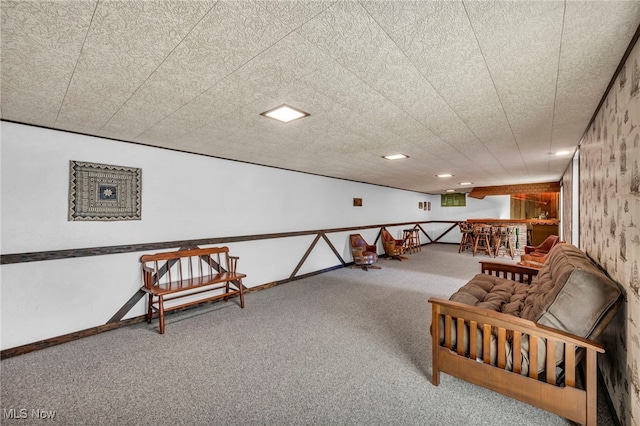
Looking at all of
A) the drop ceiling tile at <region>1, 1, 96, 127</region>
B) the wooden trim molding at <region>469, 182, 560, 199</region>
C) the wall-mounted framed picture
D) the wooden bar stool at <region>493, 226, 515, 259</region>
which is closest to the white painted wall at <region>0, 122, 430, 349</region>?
the drop ceiling tile at <region>1, 1, 96, 127</region>

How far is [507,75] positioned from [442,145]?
1.80m

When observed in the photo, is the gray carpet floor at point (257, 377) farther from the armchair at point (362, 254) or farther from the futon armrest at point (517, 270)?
the armchair at point (362, 254)

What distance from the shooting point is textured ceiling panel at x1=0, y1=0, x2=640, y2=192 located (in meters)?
1.21

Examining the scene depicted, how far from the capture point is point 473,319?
1.90 metres

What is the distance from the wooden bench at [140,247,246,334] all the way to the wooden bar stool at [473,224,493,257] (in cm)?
719

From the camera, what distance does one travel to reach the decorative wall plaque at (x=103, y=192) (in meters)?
2.91

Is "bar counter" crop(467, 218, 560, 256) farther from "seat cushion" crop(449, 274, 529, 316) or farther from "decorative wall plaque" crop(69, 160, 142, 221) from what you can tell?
"decorative wall plaque" crop(69, 160, 142, 221)

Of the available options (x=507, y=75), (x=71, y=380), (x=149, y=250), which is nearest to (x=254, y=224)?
(x=149, y=250)

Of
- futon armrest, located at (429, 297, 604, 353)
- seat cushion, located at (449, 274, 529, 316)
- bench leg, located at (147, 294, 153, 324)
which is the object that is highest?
futon armrest, located at (429, 297, 604, 353)

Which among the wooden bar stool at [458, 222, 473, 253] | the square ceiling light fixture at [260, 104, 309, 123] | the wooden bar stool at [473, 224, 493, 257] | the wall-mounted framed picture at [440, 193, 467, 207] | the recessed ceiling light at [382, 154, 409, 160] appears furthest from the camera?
the wall-mounted framed picture at [440, 193, 467, 207]

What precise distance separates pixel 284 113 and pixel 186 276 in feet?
8.89

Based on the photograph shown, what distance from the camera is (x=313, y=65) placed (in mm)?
1627

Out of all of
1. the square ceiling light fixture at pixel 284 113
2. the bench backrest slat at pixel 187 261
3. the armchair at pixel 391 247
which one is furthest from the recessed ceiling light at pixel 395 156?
the armchair at pixel 391 247

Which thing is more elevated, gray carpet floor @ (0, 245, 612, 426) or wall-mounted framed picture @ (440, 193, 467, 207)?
wall-mounted framed picture @ (440, 193, 467, 207)
